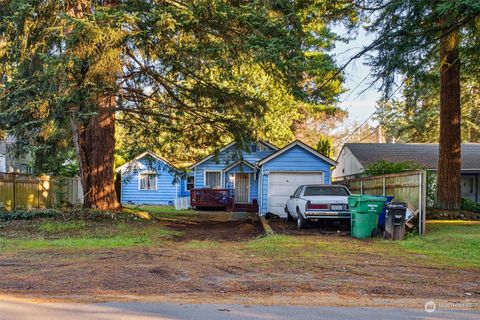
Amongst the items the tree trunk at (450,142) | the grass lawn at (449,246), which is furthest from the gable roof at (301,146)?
the grass lawn at (449,246)

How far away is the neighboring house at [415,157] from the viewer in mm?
28328

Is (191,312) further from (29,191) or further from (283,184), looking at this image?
(29,191)

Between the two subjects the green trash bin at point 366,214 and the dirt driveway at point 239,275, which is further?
the green trash bin at point 366,214

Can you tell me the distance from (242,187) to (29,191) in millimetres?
12720

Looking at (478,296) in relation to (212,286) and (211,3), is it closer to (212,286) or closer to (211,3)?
(212,286)

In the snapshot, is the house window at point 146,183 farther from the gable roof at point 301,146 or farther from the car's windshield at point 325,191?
the car's windshield at point 325,191

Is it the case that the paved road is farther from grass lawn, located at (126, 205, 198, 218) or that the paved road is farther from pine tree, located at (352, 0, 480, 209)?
grass lawn, located at (126, 205, 198, 218)

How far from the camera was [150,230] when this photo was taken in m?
14.2

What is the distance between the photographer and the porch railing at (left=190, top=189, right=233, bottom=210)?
27344 millimetres

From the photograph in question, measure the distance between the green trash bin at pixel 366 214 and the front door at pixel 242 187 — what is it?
639 inches

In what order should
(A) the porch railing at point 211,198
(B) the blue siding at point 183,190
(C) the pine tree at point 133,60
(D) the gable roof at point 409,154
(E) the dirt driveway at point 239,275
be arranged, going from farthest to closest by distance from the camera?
1. (B) the blue siding at point 183,190
2. (D) the gable roof at point 409,154
3. (A) the porch railing at point 211,198
4. (C) the pine tree at point 133,60
5. (E) the dirt driveway at point 239,275

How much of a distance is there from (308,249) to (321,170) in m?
11.0

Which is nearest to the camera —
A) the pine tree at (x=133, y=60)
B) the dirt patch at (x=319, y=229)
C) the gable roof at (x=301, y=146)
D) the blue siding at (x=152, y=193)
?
the pine tree at (x=133, y=60)

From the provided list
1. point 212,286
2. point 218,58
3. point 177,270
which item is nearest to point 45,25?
point 218,58
